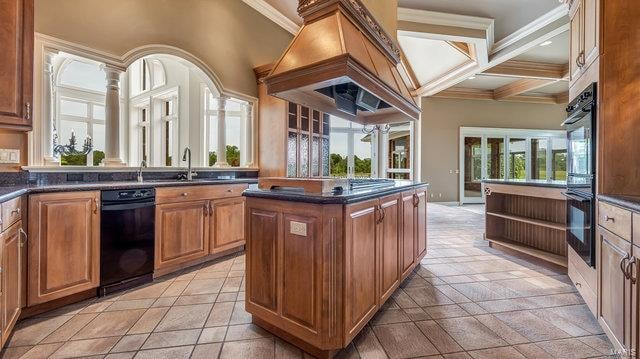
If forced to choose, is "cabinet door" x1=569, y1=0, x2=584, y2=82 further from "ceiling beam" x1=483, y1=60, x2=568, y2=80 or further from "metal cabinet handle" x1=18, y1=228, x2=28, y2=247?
"metal cabinet handle" x1=18, y1=228, x2=28, y2=247

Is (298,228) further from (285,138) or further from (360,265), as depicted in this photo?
(285,138)

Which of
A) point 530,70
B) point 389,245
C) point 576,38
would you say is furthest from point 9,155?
point 530,70

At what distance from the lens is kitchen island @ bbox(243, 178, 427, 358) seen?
4.85ft

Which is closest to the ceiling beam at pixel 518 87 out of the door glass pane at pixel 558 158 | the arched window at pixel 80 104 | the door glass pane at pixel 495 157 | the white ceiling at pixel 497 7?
the door glass pane at pixel 495 157

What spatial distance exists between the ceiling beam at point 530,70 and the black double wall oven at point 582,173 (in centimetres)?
424

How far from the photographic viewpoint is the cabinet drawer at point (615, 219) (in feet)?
4.59

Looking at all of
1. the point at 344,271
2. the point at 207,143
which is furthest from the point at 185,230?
the point at 207,143

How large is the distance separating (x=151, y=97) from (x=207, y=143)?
169cm

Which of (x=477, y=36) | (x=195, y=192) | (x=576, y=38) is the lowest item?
(x=195, y=192)

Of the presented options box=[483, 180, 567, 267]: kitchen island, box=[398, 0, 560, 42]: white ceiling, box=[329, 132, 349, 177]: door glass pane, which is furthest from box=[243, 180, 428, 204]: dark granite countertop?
box=[329, 132, 349, 177]: door glass pane

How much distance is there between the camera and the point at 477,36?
4387 millimetres

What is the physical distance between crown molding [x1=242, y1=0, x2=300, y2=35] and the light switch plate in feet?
12.9

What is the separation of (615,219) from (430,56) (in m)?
5.37

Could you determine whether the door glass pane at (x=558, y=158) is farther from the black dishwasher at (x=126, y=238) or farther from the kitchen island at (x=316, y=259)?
the black dishwasher at (x=126, y=238)
